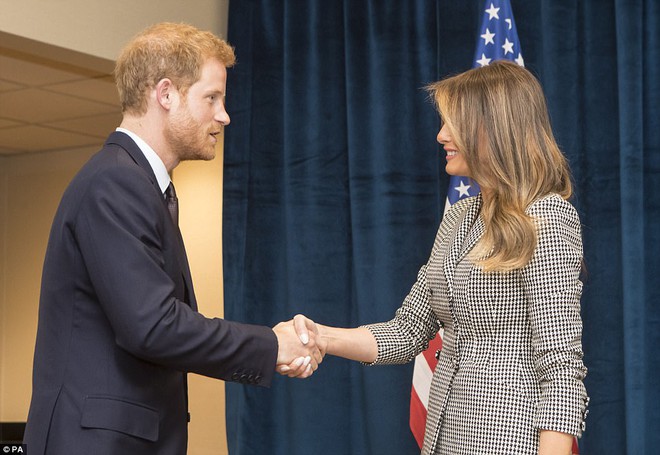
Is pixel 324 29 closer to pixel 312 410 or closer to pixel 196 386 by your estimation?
pixel 312 410

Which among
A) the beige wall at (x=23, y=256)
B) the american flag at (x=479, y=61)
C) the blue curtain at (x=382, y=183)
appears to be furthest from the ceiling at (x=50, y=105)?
the american flag at (x=479, y=61)

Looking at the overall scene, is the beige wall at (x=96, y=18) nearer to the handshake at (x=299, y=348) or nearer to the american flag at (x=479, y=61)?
the american flag at (x=479, y=61)

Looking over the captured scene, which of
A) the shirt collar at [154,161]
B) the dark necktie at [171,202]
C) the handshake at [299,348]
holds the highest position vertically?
the shirt collar at [154,161]

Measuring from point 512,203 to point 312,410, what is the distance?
216 cm

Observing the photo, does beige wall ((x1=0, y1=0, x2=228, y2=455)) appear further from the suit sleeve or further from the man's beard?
the suit sleeve

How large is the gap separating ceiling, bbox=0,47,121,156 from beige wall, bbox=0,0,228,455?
245 mm

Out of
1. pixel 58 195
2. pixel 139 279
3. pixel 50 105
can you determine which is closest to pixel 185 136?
A: pixel 139 279

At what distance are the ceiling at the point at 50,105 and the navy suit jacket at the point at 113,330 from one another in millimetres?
2509

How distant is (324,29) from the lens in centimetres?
396

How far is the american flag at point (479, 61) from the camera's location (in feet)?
10.3

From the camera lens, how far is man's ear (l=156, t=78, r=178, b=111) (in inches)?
75.8

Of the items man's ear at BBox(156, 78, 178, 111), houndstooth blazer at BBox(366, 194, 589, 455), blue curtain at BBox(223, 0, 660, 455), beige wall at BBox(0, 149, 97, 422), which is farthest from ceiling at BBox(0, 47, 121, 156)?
houndstooth blazer at BBox(366, 194, 589, 455)

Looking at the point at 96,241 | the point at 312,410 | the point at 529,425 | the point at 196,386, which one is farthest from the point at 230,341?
the point at 196,386

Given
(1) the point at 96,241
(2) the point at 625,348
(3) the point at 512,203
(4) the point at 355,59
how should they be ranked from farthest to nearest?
(4) the point at 355,59 → (2) the point at 625,348 → (3) the point at 512,203 → (1) the point at 96,241
